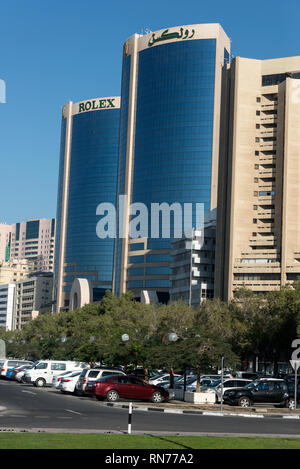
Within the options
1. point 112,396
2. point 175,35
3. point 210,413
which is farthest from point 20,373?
point 175,35

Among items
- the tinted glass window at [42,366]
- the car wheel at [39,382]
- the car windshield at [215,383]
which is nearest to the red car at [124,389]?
the car windshield at [215,383]

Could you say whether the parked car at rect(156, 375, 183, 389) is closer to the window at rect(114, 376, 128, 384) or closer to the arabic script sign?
the window at rect(114, 376, 128, 384)

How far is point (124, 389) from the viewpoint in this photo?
133 feet

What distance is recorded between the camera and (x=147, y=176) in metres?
170

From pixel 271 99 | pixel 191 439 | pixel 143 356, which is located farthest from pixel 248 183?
pixel 191 439

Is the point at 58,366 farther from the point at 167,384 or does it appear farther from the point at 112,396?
the point at 112,396

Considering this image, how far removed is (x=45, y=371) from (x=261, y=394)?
68.3ft

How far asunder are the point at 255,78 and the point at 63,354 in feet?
215

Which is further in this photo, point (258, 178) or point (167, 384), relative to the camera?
point (258, 178)

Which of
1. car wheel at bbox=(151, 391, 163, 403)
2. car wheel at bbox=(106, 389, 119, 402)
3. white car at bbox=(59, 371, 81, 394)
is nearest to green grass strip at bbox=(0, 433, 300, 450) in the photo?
car wheel at bbox=(106, 389, 119, 402)

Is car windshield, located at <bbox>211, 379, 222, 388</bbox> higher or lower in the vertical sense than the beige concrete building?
lower

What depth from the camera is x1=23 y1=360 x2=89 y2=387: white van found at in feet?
182

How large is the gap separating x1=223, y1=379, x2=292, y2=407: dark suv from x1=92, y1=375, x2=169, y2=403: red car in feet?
13.0

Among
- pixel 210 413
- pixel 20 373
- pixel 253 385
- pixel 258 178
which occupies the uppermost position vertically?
pixel 258 178
